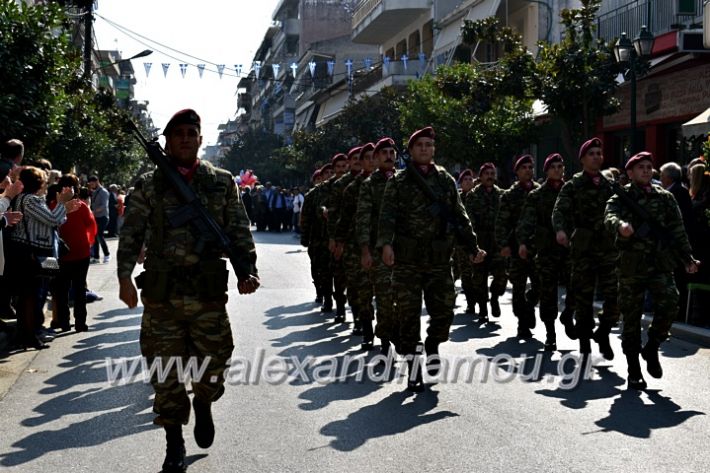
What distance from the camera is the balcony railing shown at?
23219 mm

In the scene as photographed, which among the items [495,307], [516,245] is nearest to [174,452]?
[516,245]

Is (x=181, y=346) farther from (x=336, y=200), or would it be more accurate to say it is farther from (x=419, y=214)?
(x=336, y=200)

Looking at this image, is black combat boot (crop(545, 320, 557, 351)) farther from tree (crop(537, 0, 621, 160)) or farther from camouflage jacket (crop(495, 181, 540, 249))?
tree (crop(537, 0, 621, 160))

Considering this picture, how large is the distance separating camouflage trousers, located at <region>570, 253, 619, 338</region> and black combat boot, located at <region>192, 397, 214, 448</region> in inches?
175

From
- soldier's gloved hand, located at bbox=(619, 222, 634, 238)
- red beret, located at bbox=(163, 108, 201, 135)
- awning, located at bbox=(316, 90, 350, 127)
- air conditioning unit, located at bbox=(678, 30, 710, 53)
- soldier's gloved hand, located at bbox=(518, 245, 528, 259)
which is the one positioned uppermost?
awning, located at bbox=(316, 90, 350, 127)

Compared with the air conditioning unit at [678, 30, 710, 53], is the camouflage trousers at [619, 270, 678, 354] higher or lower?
lower

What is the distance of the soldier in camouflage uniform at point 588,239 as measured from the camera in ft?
31.5

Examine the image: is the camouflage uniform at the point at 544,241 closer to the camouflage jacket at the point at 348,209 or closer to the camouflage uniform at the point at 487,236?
the camouflage jacket at the point at 348,209

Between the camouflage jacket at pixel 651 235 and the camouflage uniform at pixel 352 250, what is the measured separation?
2987 millimetres

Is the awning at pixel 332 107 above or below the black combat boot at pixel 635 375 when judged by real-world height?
above

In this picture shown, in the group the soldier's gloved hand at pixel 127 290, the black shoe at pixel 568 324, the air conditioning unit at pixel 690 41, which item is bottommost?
the black shoe at pixel 568 324

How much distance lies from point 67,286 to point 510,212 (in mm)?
4759

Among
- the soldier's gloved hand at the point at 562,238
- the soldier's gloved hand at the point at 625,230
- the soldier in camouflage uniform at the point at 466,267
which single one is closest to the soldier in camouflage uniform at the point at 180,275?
the soldier's gloved hand at the point at 625,230

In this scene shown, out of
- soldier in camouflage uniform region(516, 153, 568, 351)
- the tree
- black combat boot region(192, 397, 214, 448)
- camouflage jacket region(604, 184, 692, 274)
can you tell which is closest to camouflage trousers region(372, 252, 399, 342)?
soldier in camouflage uniform region(516, 153, 568, 351)
